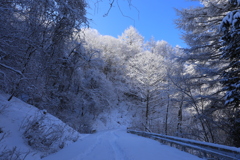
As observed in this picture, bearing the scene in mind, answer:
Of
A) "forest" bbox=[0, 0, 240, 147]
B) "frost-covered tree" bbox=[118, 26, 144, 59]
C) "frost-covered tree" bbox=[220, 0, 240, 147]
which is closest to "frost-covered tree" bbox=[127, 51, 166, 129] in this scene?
"forest" bbox=[0, 0, 240, 147]

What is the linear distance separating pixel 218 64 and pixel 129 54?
73.1 ft

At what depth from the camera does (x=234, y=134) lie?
629 cm

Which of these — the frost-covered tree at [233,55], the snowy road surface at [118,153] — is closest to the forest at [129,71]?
the frost-covered tree at [233,55]

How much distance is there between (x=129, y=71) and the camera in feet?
68.9

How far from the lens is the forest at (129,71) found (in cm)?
336

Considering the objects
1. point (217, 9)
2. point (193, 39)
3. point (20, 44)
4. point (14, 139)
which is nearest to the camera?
point (14, 139)

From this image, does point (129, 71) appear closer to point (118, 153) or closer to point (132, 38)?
point (132, 38)

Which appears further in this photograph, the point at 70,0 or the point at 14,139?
the point at 14,139

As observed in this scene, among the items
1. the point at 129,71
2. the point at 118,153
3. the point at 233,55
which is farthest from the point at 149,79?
the point at 118,153

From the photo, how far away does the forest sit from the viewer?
3.36 metres

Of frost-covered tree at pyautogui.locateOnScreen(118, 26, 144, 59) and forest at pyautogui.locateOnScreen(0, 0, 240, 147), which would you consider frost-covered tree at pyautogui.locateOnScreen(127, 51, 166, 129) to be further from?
frost-covered tree at pyautogui.locateOnScreen(118, 26, 144, 59)

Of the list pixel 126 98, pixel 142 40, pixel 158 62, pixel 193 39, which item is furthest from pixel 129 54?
pixel 193 39

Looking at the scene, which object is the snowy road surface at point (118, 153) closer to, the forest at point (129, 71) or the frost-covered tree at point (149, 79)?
the forest at point (129, 71)

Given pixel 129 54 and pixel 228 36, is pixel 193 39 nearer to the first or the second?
pixel 228 36
